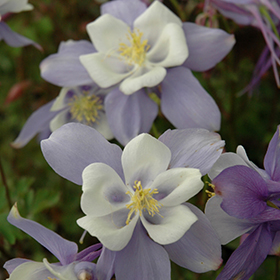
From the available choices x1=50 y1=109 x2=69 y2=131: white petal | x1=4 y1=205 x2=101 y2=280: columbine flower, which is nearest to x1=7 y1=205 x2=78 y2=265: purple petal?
x1=4 y1=205 x2=101 y2=280: columbine flower

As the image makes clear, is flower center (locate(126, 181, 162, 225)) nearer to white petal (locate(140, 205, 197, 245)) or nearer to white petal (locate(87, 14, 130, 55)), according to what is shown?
white petal (locate(140, 205, 197, 245))

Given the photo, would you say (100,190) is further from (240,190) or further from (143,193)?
(240,190)

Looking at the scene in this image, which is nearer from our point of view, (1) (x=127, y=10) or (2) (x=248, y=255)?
(2) (x=248, y=255)

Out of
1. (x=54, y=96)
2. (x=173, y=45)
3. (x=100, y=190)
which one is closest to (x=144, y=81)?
(x=173, y=45)

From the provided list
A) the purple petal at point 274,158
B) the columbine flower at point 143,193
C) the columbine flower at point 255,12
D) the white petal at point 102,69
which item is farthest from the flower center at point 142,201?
the columbine flower at point 255,12

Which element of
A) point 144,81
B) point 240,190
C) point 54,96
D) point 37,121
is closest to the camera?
point 240,190

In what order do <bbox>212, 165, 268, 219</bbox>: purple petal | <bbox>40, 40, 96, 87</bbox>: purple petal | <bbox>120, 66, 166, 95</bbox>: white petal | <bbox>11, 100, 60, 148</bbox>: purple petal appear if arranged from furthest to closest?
1. <bbox>11, 100, 60, 148</bbox>: purple petal
2. <bbox>40, 40, 96, 87</bbox>: purple petal
3. <bbox>120, 66, 166, 95</bbox>: white petal
4. <bbox>212, 165, 268, 219</bbox>: purple petal

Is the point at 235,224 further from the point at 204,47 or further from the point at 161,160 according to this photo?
the point at 204,47

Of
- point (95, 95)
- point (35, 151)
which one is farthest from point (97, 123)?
point (35, 151)
